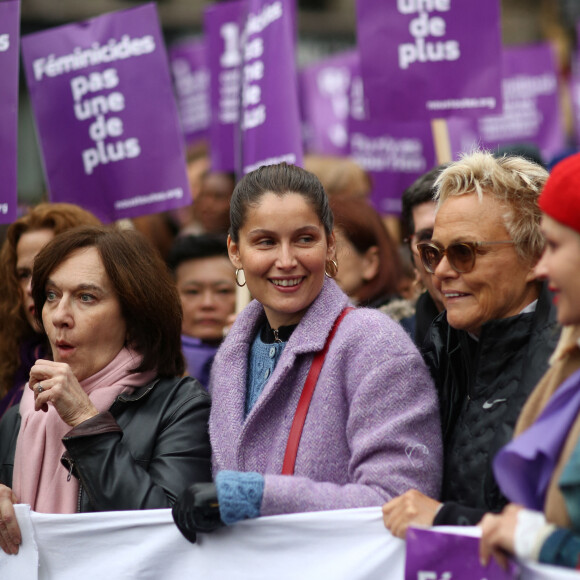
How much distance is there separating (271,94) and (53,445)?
8.56ft

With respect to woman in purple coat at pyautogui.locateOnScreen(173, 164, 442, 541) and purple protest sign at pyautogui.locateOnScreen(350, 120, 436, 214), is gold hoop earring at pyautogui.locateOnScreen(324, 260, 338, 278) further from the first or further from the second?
purple protest sign at pyautogui.locateOnScreen(350, 120, 436, 214)

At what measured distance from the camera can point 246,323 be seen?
378cm

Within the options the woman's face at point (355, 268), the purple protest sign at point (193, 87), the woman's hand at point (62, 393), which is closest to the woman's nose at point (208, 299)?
the woman's face at point (355, 268)

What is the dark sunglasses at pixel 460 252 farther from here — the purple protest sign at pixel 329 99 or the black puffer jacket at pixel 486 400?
the purple protest sign at pixel 329 99

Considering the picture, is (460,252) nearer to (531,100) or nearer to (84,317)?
(84,317)

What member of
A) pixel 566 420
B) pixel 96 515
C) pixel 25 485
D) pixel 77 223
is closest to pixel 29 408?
pixel 25 485

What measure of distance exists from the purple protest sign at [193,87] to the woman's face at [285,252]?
6152 millimetres

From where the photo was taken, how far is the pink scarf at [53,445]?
3.70m

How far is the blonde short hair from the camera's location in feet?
10.8

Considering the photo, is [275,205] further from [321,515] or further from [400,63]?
[400,63]

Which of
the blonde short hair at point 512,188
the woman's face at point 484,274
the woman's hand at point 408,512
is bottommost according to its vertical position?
the woman's hand at point 408,512

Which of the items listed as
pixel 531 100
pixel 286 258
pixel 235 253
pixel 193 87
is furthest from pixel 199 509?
pixel 193 87

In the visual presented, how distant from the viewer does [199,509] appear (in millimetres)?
3102

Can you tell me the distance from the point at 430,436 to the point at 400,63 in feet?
9.60
